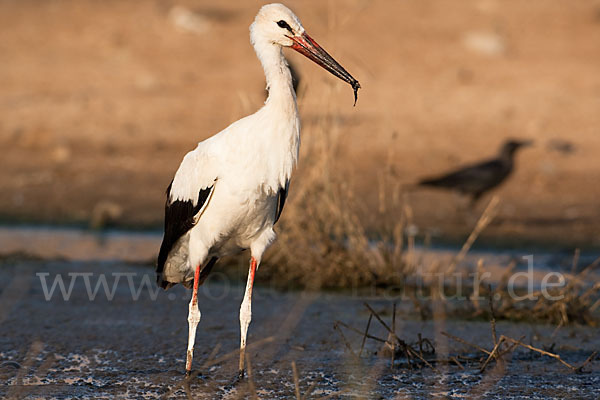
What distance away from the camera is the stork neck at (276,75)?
4719mm

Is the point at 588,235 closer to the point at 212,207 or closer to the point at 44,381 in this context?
the point at 212,207

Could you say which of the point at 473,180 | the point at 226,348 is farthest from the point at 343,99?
the point at 226,348

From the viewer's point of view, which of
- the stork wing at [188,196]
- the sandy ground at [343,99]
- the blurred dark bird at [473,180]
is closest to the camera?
the stork wing at [188,196]

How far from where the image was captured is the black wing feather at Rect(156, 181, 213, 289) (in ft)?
16.2

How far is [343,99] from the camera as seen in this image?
1411cm

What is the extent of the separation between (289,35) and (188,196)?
0.99 meters

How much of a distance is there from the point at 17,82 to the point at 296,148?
10.9 metres

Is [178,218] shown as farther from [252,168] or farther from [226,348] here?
[226,348]

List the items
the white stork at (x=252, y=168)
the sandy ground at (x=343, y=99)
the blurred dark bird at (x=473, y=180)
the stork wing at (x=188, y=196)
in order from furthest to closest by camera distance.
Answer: the sandy ground at (x=343, y=99)
the blurred dark bird at (x=473, y=180)
the stork wing at (x=188, y=196)
the white stork at (x=252, y=168)

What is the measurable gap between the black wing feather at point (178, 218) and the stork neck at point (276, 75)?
0.59m

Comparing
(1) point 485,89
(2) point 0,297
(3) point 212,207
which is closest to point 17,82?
(1) point 485,89

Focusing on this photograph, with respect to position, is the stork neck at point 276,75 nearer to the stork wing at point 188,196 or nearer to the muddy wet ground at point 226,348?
the stork wing at point 188,196

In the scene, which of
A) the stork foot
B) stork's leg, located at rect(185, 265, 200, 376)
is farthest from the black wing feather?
the stork foot

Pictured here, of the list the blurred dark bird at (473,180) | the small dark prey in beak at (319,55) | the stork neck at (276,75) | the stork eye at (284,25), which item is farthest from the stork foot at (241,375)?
the blurred dark bird at (473,180)
